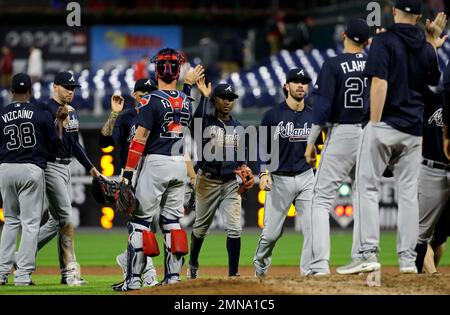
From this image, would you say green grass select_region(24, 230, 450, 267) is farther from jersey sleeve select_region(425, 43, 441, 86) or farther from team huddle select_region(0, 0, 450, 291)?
jersey sleeve select_region(425, 43, 441, 86)

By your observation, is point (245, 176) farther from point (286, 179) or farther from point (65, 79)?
point (65, 79)

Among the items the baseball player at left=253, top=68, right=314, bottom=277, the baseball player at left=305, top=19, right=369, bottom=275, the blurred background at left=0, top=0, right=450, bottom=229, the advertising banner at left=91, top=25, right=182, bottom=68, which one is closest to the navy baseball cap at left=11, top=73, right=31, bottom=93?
the baseball player at left=253, top=68, right=314, bottom=277

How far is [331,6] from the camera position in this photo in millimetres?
30641

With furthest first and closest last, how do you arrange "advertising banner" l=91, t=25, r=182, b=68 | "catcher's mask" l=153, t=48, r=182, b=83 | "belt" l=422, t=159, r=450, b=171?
"advertising banner" l=91, t=25, r=182, b=68, "belt" l=422, t=159, r=450, b=171, "catcher's mask" l=153, t=48, r=182, b=83

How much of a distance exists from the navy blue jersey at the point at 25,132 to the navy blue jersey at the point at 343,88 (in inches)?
127

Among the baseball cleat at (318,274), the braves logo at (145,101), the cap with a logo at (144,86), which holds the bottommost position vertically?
the baseball cleat at (318,274)

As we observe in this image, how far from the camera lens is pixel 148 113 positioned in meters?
10.0

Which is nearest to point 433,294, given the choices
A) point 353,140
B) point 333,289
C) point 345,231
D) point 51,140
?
point 333,289

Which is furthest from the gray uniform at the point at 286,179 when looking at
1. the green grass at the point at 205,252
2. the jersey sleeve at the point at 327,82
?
the green grass at the point at 205,252

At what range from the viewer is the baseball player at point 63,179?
38.3 ft

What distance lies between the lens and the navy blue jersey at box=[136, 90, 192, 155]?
396 inches

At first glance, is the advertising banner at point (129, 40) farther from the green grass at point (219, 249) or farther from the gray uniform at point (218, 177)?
the gray uniform at point (218, 177)

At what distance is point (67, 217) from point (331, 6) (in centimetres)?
2009
